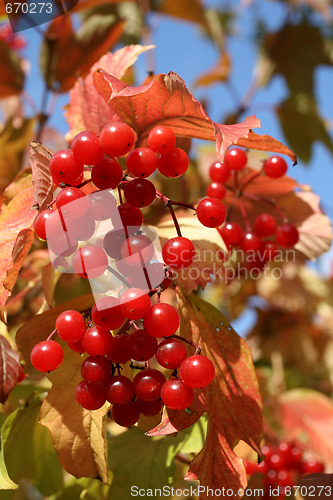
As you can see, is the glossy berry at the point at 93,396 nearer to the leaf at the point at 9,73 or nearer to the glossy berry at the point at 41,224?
the glossy berry at the point at 41,224

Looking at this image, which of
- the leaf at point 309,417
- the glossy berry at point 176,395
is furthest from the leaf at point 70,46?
the leaf at point 309,417

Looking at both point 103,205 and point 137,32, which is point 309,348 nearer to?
point 137,32

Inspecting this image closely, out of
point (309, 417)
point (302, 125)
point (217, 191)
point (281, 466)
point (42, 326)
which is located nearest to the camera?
point (42, 326)

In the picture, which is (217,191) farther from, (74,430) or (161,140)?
(74,430)

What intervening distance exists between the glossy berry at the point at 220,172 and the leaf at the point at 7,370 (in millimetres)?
425

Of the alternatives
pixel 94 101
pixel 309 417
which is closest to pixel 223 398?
pixel 94 101

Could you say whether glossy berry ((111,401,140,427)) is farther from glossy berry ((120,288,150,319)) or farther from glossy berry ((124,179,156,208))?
glossy berry ((124,179,156,208))

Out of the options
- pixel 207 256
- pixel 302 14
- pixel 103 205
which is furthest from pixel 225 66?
pixel 103 205

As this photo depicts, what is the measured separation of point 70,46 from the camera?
124cm

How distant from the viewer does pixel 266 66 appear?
1.89 m

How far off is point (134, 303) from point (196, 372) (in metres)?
0.10

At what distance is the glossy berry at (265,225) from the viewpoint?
0.81 meters

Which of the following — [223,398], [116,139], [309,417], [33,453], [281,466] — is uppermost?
[116,139]

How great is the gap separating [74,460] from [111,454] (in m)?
0.22
